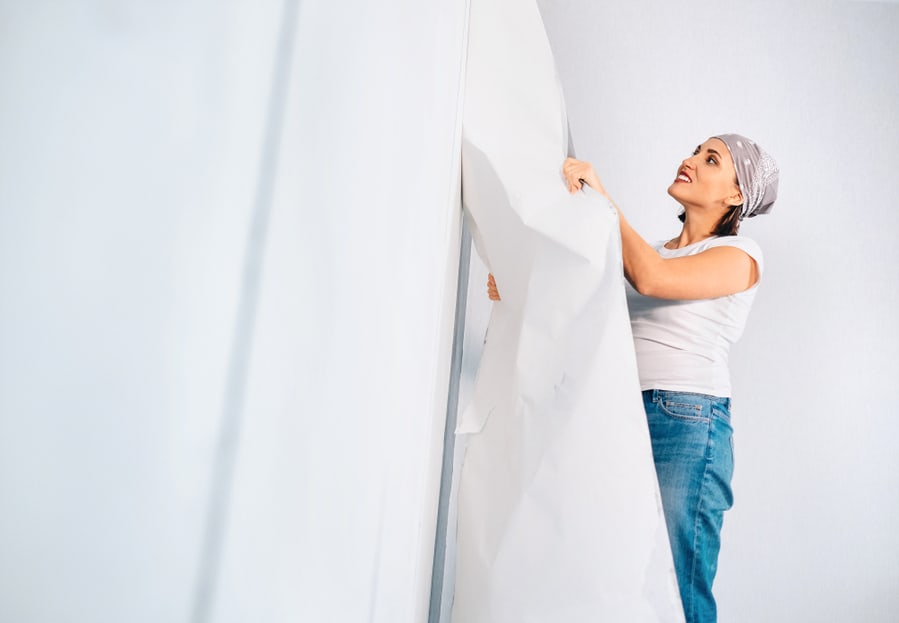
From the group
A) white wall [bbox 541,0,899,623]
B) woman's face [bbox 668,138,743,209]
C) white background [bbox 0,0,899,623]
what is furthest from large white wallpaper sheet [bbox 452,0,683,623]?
white wall [bbox 541,0,899,623]

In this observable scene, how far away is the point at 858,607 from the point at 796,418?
423mm

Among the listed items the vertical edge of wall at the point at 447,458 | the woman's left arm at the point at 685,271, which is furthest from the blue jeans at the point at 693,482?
the vertical edge of wall at the point at 447,458

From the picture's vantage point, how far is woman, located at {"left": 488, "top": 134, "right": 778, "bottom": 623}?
875mm

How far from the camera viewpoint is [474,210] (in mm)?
717

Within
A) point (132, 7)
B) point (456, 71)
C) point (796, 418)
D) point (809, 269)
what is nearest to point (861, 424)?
point (796, 418)

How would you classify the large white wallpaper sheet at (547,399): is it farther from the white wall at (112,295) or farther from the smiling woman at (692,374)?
the white wall at (112,295)

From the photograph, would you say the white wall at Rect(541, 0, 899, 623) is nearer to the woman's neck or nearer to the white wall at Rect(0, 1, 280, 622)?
the woman's neck

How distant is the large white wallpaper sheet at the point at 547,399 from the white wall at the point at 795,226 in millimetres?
909

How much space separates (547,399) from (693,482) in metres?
0.37

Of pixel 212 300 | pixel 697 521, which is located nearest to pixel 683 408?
pixel 697 521

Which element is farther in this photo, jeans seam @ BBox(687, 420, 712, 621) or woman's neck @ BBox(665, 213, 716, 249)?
woman's neck @ BBox(665, 213, 716, 249)

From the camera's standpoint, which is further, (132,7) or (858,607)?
(858,607)

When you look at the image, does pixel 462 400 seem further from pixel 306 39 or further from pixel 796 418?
pixel 306 39

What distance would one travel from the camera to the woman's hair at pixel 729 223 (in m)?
1.11
